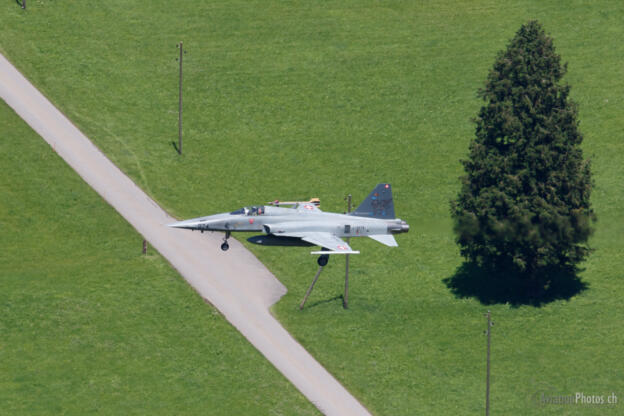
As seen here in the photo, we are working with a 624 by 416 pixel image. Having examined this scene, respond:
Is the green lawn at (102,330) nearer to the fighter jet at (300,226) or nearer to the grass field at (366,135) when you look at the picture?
the grass field at (366,135)

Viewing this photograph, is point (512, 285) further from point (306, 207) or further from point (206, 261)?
point (306, 207)

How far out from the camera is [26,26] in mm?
159750

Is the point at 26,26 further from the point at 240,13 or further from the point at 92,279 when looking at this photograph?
the point at 92,279

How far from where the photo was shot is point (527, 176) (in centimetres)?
12731

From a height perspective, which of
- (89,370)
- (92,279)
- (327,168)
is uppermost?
(327,168)

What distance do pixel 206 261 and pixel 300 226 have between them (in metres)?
24.8

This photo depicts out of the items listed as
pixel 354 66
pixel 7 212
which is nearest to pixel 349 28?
pixel 354 66

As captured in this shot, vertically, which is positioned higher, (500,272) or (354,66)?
(354,66)

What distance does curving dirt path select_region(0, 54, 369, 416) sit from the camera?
121750 mm

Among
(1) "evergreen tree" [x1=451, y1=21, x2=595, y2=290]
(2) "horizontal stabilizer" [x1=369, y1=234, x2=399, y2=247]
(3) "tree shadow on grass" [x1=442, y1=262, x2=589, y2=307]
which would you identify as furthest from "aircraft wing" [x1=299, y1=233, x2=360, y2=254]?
(3) "tree shadow on grass" [x1=442, y1=262, x2=589, y2=307]

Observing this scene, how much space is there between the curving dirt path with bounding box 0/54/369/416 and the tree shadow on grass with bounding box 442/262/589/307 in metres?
17.6

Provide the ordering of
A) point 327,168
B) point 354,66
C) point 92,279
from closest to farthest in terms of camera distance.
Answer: point 92,279, point 327,168, point 354,66

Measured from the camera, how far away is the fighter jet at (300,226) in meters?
107

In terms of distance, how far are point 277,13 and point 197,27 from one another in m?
9.96
